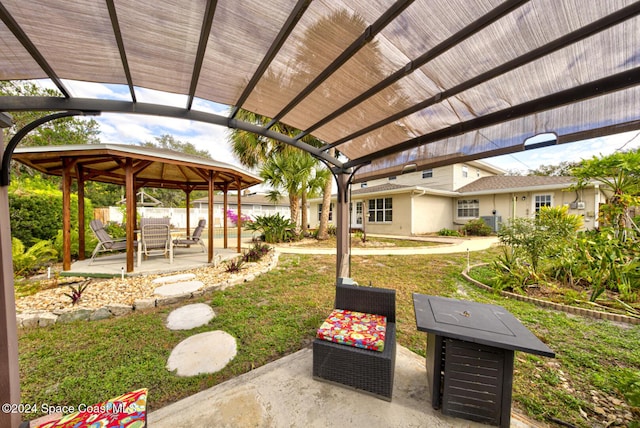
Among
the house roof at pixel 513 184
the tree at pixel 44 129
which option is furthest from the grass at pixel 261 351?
the tree at pixel 44 129

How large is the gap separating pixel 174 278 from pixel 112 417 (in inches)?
164

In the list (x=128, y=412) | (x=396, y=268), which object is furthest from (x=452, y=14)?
(x=396, y=268)

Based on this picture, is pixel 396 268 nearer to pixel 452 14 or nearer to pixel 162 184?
pixel 452 14

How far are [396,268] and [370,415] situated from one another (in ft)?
16.7

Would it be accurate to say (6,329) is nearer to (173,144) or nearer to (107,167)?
(107,167)

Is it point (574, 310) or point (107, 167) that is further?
point (107, 167)

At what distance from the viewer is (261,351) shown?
8.83 ft

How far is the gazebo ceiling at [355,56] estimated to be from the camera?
1.39 meters

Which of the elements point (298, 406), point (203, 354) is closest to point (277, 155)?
point (203, 354)

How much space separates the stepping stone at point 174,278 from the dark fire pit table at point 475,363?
4.89 metres

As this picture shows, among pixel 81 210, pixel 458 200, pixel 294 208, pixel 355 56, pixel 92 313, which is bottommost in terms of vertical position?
pixel 92 313

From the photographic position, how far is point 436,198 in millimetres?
14875

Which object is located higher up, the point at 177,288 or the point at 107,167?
the point at 107,167

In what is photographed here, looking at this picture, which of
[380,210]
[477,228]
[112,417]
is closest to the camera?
[112,417]
